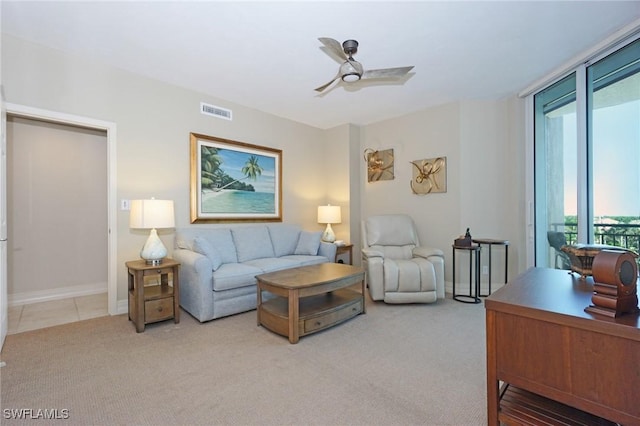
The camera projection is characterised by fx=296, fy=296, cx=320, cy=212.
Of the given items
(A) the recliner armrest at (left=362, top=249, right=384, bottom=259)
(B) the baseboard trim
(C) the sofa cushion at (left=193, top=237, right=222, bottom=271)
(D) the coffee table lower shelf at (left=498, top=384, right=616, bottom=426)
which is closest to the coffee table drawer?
(A) the recliner armrest at (left=362, top=249, right=384, bottom=259)

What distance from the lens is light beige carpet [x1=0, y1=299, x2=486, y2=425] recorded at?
1.61 metres

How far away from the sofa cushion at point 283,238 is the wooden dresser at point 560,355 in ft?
10.3

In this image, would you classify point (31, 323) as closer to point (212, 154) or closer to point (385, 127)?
point (212, 154)

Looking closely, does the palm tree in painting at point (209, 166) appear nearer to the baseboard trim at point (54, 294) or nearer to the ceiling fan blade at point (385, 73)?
the baseboard trim at point (54, 294)

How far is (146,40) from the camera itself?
264 centimetres

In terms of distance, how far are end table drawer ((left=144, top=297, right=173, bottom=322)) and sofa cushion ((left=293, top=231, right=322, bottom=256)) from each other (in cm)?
183

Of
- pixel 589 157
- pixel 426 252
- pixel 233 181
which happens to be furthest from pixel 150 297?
pixel 589 157

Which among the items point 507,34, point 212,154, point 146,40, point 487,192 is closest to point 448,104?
point 487,192

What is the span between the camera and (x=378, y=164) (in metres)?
4.94

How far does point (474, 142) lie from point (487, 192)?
70cm

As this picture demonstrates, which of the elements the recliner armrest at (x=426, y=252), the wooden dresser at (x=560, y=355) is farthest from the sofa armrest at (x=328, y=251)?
the wooden dresser at (x=560, y=355)

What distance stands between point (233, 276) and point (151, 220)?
952mm

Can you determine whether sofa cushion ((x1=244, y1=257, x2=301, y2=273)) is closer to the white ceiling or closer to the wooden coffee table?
the wooden coffee table

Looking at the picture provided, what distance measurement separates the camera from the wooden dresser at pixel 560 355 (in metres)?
0.94
